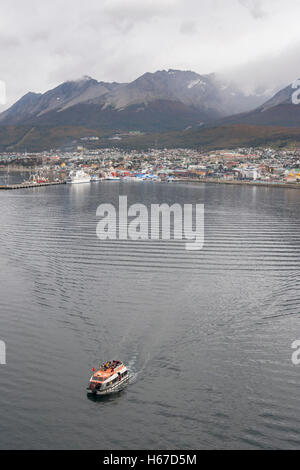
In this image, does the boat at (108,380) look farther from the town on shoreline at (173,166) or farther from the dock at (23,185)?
the town on shoreline at (173,166)

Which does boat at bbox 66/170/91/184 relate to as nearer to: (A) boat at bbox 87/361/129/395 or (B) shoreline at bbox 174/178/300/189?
(B) shoreline at bbox 174/178/300/189

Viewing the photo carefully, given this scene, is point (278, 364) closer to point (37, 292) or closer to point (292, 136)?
point (37, 292)

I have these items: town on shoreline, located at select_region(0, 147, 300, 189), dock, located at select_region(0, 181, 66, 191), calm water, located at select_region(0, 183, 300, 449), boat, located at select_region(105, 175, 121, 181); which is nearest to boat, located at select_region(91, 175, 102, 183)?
town on shoreline, located at select_region(0, 147, 300, 189)

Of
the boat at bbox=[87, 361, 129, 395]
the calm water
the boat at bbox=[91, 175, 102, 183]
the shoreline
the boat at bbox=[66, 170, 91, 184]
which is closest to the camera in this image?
the calm water

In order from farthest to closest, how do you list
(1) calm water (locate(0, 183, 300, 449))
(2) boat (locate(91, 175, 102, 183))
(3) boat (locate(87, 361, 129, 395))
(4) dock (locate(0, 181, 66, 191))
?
(2) boat (locate(91, 175, 102, 183)) < (4) dock (locate(0, 181, 66, 191)) < (3) boat (locate(87, 361, 129, 395)) < (1) calm water (locate(0, 183, 300, 449))

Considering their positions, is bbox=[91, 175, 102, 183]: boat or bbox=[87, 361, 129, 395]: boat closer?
bbox=[87, 361, 129, 395]: boat

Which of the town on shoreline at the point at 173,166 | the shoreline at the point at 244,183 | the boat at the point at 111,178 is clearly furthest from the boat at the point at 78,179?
the shoreline at the point at 244,183
